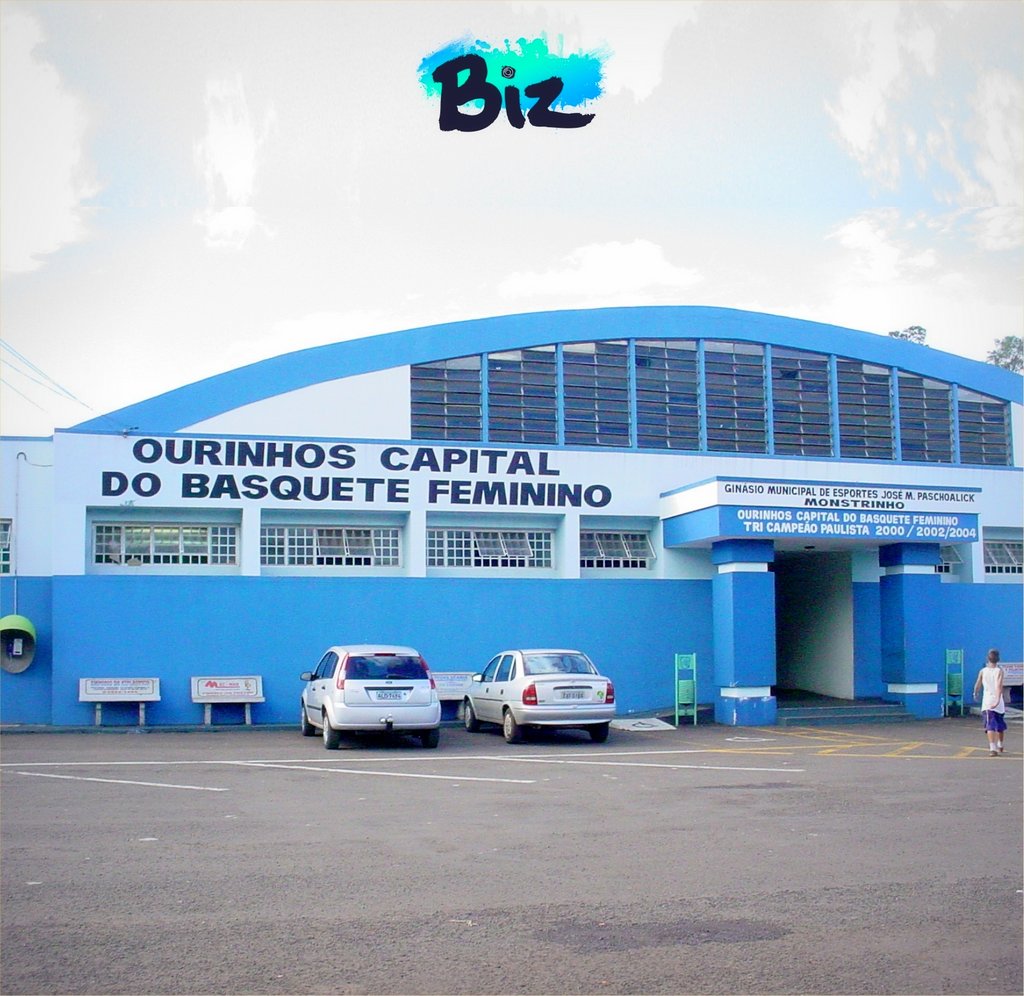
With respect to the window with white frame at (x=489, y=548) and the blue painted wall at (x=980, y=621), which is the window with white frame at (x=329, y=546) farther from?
the blue painted wall at (x=980, y=621)

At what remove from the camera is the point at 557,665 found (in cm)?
1984

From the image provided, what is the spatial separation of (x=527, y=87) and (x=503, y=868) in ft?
24.3

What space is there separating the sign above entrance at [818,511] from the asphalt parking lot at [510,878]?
8184 mm

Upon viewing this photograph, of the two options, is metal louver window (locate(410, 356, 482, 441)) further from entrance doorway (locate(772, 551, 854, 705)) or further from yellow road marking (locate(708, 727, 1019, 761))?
yellow road marking (locate(708, 727, 1019, 761))

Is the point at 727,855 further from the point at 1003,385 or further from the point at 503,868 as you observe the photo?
the point at 1003,385

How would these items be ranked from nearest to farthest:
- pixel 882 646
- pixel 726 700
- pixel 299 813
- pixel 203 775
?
pixel 299 813 → pixel 203 775 → pixel 726 700 → pixel 882 646

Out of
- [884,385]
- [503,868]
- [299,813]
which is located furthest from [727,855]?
[884,385]

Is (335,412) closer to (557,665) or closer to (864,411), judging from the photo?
(557,665)

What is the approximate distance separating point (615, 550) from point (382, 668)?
912 cm

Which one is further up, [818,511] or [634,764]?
[818,511]

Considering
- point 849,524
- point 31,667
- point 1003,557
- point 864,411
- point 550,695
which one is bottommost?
point 550,695

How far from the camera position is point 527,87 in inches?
466

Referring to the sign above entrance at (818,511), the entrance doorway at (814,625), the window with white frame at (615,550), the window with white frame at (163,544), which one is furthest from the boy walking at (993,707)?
the window with white frame at (163,544)

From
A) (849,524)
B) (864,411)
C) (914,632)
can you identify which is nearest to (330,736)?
(849,524)
